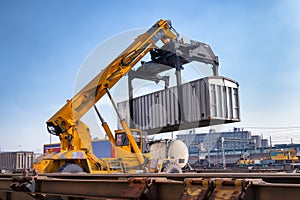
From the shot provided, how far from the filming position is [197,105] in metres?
11.8

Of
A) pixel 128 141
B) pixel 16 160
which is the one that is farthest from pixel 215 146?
pixel 128 141

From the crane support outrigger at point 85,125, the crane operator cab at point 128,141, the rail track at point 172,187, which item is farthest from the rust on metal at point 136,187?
the crane operator cab at point 128,141

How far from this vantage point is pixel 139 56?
13.1 meters

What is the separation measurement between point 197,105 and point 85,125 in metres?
3.92

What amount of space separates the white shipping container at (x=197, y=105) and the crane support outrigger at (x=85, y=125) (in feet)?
5.20

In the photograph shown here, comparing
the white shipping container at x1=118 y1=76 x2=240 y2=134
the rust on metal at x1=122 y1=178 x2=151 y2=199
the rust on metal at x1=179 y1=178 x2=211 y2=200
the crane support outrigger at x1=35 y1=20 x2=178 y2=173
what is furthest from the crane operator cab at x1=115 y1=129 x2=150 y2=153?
the rust on metal at x1=179 y1=178 x2=211 y2=200

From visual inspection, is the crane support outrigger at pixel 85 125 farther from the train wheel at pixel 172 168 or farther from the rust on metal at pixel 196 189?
the rust on metal at pixel 196 189

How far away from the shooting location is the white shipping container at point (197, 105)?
38.1ft

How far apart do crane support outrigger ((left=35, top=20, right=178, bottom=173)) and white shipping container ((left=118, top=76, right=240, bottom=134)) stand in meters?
1.58

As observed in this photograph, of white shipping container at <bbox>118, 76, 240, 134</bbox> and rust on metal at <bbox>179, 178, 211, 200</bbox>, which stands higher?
white shipping container at <bbox>118, 76, 240, 134</bbox>

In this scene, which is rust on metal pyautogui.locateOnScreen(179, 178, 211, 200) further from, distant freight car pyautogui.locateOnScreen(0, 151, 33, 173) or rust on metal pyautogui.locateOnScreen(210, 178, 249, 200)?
distant freight car pyautogui.locateOnScreen(0, 151, 33, 173)

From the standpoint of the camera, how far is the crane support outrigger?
1083 cm

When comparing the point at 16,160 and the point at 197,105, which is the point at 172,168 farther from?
the point at 16,160

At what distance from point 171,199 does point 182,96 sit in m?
9.07
